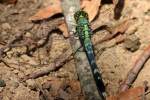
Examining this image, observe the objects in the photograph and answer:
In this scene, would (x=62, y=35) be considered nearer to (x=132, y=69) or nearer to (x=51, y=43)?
(x=51, y=43)

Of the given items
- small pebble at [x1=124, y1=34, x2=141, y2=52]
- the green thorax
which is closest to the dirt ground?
small pebble at [x1=124, y1=34, x2=141, y2=52]

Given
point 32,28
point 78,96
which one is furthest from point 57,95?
point 32,28

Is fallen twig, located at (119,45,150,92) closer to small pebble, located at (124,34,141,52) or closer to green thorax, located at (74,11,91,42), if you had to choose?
small pebble, located at (124,34,141,52)

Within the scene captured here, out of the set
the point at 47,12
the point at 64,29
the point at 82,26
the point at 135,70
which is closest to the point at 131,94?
the point at 135,70

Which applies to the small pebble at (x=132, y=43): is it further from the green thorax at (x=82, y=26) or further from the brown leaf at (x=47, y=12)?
the brown leaf at (x=47, y=12)

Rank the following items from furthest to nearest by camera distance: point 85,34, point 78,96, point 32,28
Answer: point 32,28 → point 85,34 → point 78,96

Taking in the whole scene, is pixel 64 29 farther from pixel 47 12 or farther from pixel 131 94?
pixel 131 94
